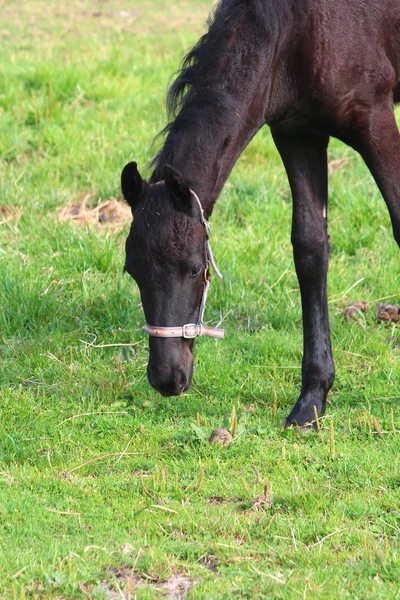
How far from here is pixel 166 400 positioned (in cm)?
496

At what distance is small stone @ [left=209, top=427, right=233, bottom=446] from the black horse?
14.5 inches

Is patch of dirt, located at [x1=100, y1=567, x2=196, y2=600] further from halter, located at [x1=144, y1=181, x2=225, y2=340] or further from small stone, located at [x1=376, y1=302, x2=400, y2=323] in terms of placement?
small stone, located at [x1=376, y1=302, x2=400, y2=323]

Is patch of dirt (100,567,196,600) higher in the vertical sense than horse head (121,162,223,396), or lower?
lower

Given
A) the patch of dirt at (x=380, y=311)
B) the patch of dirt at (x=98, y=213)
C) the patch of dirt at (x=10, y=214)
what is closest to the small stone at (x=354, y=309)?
the patch of dirt at (x=380, y=311)

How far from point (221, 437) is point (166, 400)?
0.64m

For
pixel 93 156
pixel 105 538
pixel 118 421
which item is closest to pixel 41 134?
pixel 93 156

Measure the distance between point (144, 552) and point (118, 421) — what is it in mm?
1317

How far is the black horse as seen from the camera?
3912 millimetres

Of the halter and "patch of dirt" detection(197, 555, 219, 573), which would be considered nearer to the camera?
"patch of dirt" detection(197, 555, 219, 573)

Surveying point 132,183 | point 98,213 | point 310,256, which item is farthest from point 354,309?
point 132,183

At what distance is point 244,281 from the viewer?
618 cm

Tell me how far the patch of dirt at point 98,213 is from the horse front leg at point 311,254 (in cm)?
227

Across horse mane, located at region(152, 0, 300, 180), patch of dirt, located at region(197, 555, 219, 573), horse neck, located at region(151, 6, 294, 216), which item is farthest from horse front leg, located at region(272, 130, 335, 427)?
patch of dirt, located at region(197, 555, 219, 573)

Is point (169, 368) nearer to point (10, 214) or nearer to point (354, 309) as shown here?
point (354, 309)
